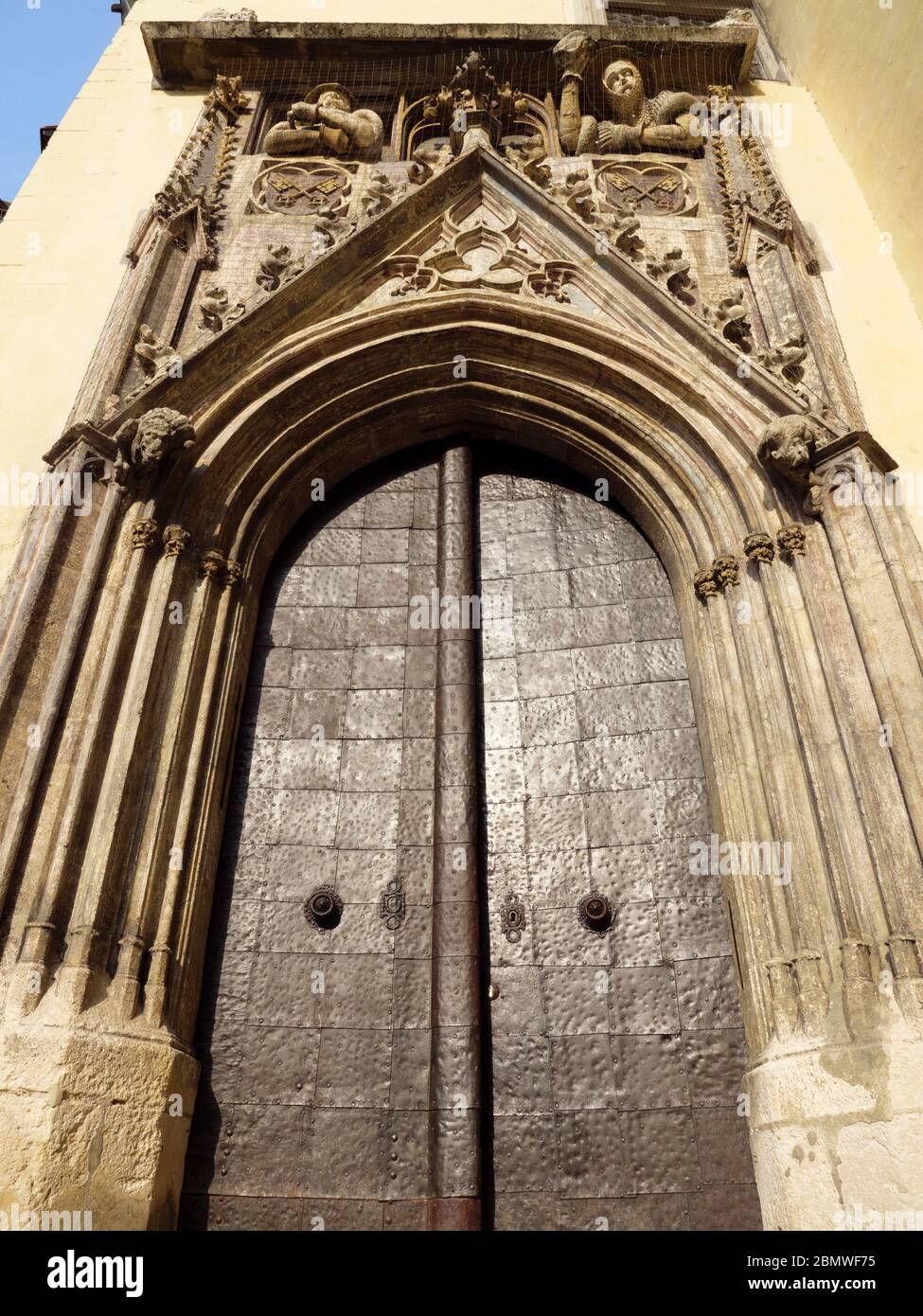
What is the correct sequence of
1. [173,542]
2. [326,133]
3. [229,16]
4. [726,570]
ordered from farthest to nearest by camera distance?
[229,16] < [326,133] < [726,570] < [173,542]

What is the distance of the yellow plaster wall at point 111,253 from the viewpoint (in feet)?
21.3

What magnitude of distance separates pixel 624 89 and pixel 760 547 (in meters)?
5.73

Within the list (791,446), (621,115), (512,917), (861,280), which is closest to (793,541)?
(791,446)

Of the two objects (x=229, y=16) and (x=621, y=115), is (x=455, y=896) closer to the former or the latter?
(x=621, y=115)

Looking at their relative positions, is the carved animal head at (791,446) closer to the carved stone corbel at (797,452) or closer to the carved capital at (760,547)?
the carved stone corbel at (797,452)

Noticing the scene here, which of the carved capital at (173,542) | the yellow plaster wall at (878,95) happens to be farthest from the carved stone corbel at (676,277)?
the carved capital at (173,542)

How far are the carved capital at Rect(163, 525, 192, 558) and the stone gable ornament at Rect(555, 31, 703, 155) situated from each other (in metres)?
5.62

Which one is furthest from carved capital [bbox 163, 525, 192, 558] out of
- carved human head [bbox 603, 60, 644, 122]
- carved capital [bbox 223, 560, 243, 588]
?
carved human head [bbox 603, 60, 644, 122]

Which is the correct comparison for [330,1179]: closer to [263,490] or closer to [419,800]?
[419,800]

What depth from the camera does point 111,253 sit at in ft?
24.7

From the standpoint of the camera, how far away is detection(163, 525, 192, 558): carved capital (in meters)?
5.58

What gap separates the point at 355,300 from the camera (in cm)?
700

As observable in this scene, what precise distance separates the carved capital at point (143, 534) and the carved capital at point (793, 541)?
145 inches
